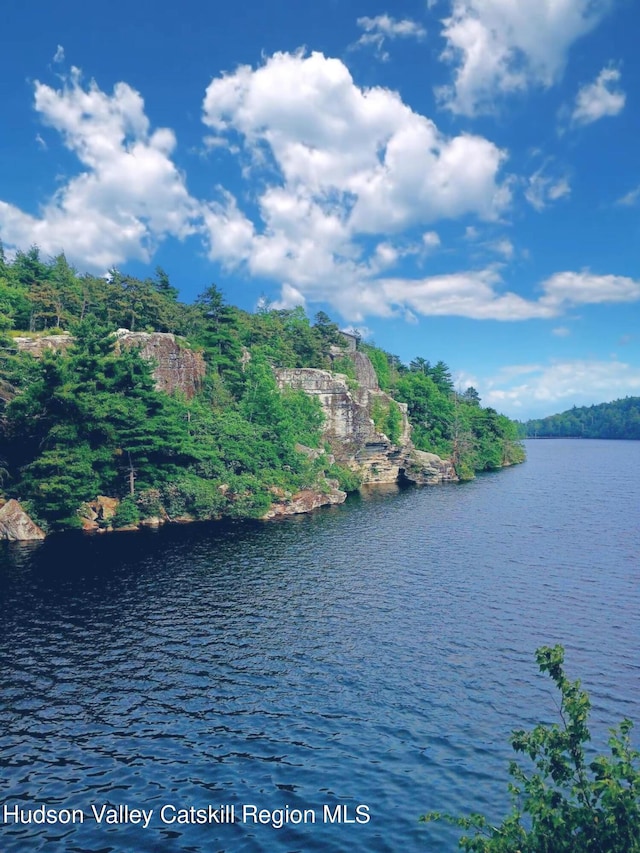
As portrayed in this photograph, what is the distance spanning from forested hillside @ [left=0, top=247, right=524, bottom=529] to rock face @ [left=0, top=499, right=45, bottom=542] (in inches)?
44.5

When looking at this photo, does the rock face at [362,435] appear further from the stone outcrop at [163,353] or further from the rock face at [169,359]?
the stone outcrop at [163,353]

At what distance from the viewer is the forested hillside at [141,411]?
5253cm

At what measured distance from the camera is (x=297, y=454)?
72.8m

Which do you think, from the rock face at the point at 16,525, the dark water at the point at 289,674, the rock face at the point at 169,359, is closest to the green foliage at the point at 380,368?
the rock face at the point at 169,359

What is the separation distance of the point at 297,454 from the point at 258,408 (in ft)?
29.6

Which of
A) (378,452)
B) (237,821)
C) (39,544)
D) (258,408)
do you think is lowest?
(237,821)

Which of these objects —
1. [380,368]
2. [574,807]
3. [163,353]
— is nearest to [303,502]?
[163,353]

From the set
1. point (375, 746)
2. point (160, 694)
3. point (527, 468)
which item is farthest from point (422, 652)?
point (527, 468)

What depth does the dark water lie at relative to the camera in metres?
17.7

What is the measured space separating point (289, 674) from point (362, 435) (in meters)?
65.2

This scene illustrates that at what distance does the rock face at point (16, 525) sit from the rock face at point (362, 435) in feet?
139

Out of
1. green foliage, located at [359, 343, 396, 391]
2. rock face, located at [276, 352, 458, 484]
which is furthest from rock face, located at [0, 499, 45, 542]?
green foliage, located at [359, 343, 396, 391]

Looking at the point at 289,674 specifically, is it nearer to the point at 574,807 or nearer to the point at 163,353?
the point at 574,807

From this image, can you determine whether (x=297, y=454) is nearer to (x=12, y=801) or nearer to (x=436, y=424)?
(x=436, y=424)
